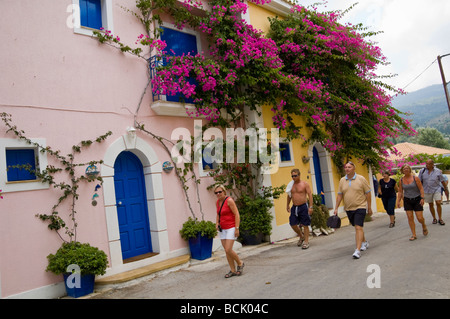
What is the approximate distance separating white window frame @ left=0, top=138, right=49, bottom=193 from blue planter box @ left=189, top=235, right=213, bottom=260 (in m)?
3.34

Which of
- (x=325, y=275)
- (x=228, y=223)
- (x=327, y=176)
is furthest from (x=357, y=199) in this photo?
(x=327, y=176)

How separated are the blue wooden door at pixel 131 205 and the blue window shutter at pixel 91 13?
2792 millimetres

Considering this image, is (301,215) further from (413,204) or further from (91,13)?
(91,13)

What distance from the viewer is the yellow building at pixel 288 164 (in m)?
10.0

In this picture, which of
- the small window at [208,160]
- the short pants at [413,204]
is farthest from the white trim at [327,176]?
the small window at [208,160]

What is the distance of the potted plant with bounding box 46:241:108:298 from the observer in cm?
579

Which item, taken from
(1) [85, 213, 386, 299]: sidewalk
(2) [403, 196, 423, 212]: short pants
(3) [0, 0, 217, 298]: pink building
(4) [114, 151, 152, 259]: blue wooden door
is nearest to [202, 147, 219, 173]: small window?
(3) [0, 0, 217, 298]: pink building

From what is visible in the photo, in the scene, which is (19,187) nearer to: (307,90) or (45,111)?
(45,111)

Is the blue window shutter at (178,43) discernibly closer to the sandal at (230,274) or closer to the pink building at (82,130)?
the pink building at (82,130)

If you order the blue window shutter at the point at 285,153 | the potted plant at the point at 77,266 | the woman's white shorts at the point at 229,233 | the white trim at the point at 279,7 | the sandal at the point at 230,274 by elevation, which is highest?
the white trim at the point at 279,7

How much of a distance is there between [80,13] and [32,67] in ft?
5.54

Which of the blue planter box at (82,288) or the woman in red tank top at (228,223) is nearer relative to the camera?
the blue planter box at (82,288)

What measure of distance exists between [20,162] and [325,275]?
5554mm

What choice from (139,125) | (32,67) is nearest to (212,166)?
(139,125)
